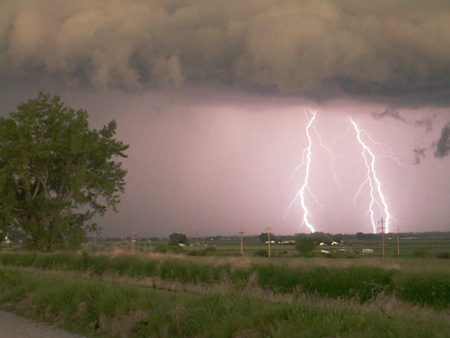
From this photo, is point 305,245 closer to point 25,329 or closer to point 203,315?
point 25,329

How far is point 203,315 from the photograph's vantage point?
1028 centimetres

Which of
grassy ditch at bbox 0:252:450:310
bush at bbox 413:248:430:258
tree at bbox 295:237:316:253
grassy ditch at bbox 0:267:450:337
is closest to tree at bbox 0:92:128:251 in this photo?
grassy ditch at bbox 0:252:450:310

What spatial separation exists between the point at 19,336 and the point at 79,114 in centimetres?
3436

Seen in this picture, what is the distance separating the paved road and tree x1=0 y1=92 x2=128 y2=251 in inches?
1065

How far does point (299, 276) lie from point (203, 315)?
27.2 feet

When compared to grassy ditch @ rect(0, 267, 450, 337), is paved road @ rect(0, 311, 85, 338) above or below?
below

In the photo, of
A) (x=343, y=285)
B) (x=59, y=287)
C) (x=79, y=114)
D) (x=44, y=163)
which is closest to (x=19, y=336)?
(x=59, y=287)

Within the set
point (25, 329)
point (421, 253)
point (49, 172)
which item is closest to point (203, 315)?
point (25, 329)

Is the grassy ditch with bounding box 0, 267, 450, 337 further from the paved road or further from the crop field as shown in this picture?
the paved road

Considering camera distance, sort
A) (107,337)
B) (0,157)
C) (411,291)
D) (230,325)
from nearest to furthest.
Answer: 1. (230,325)
2. (107,337)
3. (411,291)
4. (0,157)

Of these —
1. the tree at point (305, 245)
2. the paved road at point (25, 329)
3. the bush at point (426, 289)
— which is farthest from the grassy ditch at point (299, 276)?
the tree at point (305, 245)

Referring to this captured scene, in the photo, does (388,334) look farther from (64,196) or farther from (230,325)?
(64,196)

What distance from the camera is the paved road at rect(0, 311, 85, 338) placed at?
39.1 feet

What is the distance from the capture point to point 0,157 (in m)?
40.6
